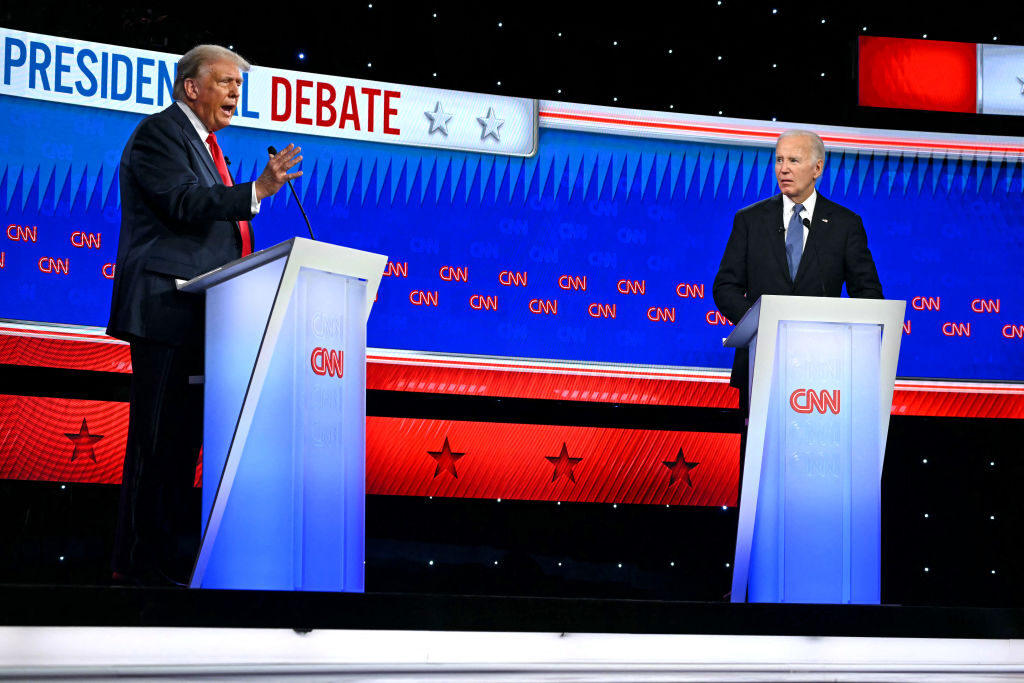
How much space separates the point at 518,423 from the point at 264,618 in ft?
6.47

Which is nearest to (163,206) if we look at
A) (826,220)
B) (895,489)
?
(826,220)

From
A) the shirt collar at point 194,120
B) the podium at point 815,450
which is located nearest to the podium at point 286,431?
the shirt collar at point 194,120

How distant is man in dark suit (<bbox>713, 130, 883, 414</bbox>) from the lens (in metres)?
3.20

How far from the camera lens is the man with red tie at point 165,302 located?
2.50 m

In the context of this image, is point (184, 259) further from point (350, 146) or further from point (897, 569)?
point (897, 569)

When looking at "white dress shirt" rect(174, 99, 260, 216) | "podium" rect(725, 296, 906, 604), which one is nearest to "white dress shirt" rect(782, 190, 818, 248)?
"podium" rect(725, 296, 906, 604)

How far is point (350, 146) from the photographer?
13.3 feet

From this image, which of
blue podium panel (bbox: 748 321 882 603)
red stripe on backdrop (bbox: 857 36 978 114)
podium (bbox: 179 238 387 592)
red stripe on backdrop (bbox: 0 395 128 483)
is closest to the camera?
podium (bbox: 179 238 387 592)

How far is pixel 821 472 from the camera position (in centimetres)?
264

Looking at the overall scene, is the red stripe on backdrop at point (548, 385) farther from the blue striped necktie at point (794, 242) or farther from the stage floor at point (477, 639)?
the stage floor at point (477, 639)

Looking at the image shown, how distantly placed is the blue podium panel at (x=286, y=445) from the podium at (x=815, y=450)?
2.99ft

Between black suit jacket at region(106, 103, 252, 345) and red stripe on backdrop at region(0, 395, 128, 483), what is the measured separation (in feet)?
3.94

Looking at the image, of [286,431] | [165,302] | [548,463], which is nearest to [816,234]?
[548,463]

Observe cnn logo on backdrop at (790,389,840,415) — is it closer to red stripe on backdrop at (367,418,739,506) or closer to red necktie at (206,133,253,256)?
red necktie at (206,133,253,256)
